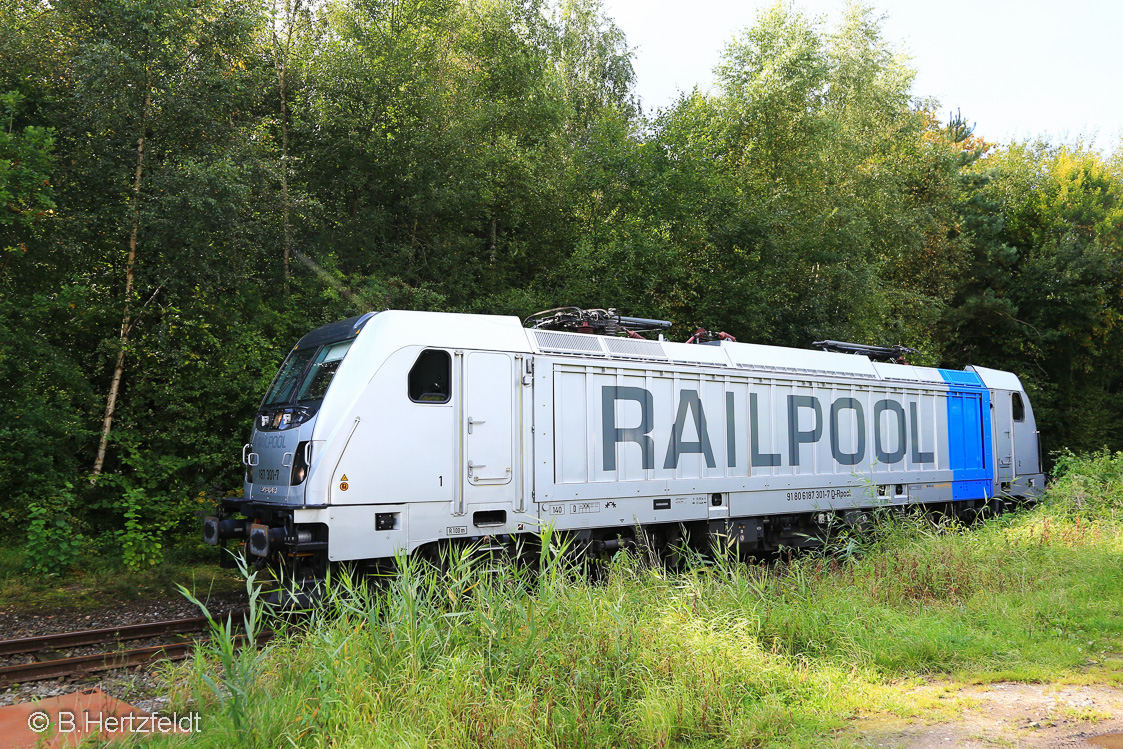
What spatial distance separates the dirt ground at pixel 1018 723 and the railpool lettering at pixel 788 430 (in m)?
4.61

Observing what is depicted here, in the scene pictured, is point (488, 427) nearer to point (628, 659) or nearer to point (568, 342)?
point (568, 342)

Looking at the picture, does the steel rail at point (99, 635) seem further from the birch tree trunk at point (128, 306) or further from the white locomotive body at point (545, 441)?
the birch tree trunk at point (128, 306)

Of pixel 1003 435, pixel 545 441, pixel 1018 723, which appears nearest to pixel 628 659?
pixel 1018 723

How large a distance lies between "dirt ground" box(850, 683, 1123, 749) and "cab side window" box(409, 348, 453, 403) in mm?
4834

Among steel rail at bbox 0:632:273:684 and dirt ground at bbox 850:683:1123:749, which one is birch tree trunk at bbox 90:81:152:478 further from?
dirt ground at bbox 850:683:1123:749

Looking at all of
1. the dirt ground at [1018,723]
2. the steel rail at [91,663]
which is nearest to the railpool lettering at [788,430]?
the dirt ground at [1018,723]

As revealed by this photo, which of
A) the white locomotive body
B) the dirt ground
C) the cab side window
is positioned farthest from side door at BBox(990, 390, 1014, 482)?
the cab side window

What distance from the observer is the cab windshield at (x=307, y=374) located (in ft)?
25.4

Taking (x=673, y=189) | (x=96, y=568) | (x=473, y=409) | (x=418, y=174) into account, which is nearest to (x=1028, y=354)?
(x=673, y=189)

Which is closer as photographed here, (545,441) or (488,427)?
(488,427)

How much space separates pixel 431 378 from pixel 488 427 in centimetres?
81

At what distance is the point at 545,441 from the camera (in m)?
8.41

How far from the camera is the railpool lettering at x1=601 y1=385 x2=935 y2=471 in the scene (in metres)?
9.24

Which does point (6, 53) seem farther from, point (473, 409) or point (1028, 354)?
point (1028, 354)
